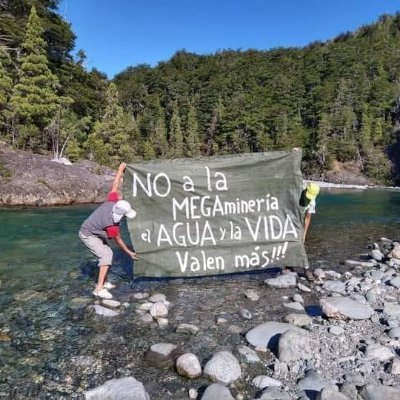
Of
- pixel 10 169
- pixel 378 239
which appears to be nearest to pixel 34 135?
pixel 10 169

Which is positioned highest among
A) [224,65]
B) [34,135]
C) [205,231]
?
[224,65]

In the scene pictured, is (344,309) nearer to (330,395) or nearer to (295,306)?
(295,306)

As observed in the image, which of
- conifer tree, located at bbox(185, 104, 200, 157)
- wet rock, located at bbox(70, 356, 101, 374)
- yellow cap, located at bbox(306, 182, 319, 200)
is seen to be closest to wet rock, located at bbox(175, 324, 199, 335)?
wet rock, located at bbox(70, 356, 101, 374)

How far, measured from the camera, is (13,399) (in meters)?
4.03

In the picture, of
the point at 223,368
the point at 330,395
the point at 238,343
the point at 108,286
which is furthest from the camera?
the point at 108,286

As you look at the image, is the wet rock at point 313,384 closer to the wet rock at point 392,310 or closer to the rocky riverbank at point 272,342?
the rocky riverbank at point 272,342

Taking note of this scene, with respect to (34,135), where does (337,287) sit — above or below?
below

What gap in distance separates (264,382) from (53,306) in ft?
12.4

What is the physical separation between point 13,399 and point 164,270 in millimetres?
3526

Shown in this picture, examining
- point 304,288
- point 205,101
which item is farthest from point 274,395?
point 205,101

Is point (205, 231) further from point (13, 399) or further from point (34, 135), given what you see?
point (34, 135)

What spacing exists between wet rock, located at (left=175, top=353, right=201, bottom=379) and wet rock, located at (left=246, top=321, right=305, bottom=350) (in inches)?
38.4

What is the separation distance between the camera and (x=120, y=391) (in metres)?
3.98

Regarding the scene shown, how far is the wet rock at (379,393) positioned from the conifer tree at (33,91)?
33972 millimetres
